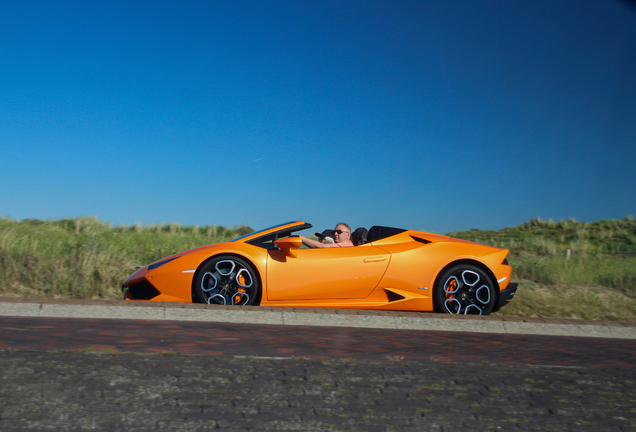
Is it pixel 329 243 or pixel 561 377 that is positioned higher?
pixel 329 243

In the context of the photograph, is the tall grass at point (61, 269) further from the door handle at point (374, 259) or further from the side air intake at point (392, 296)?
the side air intake at point (392, 296)

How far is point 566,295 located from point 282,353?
6.77m

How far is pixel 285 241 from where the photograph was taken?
6.00m

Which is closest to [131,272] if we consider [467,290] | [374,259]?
[374,259]

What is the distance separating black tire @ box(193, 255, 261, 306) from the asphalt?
59.9 inches

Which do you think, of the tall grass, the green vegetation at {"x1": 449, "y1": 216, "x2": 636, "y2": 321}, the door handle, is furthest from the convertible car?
the green vegetation at {"x1": 449, "y1": 216, "x2": 636, "y2": 321}

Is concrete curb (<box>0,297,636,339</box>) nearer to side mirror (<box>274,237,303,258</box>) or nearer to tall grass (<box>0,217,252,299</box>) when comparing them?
side mirror (<box>274,237,303,258</box>)

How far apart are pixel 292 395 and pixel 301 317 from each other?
256cm

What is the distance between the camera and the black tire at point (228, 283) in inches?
245

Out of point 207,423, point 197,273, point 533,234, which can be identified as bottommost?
point 207,423

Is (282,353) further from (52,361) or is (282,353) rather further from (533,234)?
(533,234)

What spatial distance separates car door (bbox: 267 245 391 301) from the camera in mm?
6250

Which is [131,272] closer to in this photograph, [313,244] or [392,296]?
[313,244]

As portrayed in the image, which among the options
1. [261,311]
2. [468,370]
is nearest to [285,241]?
[261,311]
